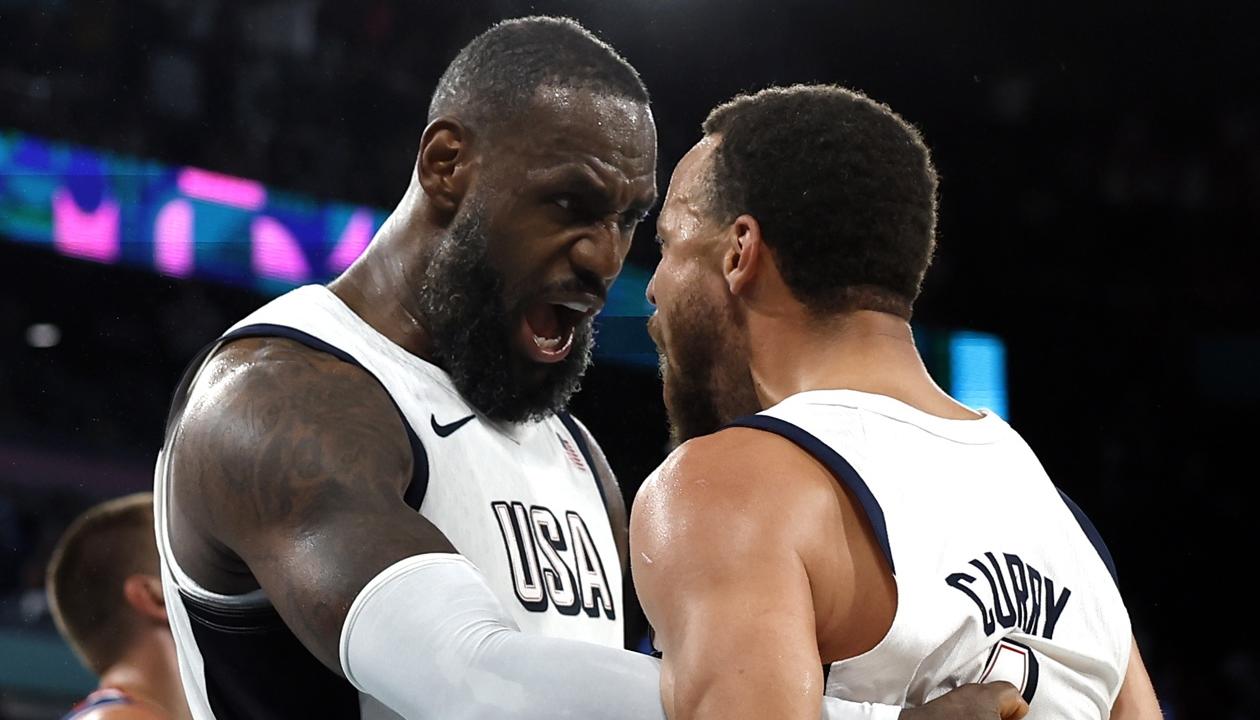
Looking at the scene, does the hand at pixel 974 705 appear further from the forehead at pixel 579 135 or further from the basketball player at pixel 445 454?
the forehead at pixel 579 135

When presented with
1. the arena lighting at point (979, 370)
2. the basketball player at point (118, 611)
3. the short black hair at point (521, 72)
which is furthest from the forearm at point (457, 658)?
the arena lighting at point (979, 370)

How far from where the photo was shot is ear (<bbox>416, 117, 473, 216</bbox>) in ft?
6.39

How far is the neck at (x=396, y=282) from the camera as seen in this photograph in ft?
6.20

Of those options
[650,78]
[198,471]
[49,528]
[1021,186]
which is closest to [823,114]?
[198,471]

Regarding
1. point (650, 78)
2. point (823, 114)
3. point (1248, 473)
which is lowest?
point (1248, 473)

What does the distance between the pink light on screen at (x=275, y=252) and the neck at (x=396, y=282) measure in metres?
2.94

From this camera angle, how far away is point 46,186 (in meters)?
5.20

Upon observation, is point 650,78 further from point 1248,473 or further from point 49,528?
point 49,528

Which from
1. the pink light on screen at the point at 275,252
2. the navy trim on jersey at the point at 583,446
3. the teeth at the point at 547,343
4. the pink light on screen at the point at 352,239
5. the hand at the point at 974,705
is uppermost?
the hand at the point at 974,705

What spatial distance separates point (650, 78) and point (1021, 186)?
63.7 inches

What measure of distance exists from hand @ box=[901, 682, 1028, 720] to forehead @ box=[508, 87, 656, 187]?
0.98 metres

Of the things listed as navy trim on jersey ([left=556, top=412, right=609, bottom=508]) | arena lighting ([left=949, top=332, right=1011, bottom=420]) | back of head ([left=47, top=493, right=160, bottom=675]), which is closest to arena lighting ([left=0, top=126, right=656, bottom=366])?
arena lighting ([left=949, top=332, right=1011, bottom=420])

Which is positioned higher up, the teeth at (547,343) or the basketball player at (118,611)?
the teeth at (547,343)

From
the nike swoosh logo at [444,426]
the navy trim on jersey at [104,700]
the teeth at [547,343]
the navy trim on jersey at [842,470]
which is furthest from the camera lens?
the navy trim on jersey at [104,700]
